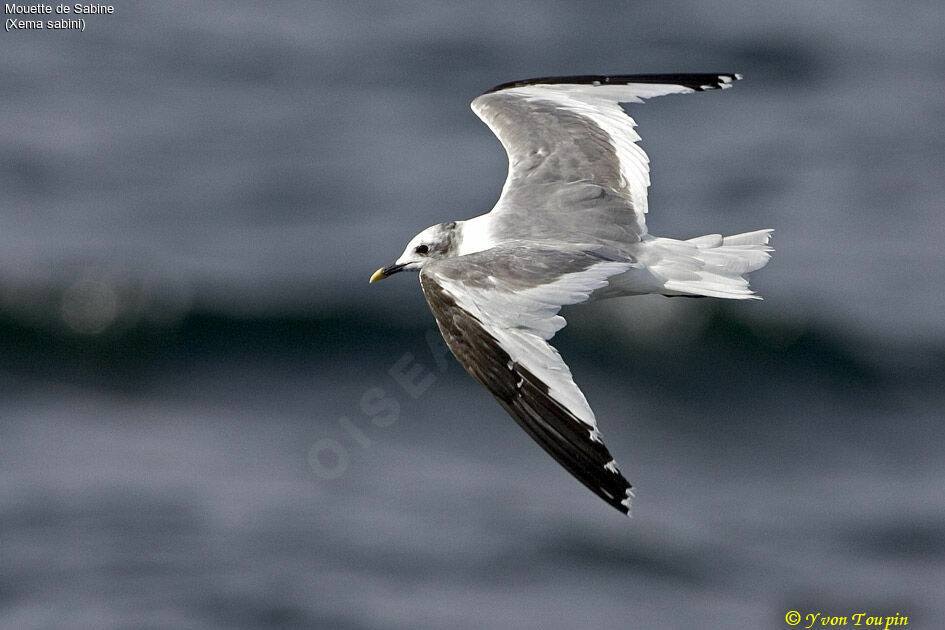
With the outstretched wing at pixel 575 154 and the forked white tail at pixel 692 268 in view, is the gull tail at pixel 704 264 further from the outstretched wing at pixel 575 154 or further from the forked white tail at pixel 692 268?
the outstretched wing at pixel 575 154

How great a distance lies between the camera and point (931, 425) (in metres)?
10.0

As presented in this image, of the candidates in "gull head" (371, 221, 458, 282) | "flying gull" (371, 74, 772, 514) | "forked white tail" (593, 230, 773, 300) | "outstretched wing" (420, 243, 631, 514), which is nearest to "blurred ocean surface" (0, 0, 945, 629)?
"gull head" (371, 221, 458, 282)

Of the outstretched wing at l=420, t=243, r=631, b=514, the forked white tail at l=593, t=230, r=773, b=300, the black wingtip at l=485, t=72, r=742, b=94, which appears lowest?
the outstretched wing at l=420, t=243, r=631, b=514

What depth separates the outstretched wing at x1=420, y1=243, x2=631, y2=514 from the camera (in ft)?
14.2

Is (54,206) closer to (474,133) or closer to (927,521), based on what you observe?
(474,133)

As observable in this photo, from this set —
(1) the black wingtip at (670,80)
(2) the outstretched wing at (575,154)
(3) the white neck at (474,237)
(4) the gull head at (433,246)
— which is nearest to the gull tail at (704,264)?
(2) the outstretched wing at (575,154)

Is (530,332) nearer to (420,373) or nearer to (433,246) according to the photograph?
(433,246)

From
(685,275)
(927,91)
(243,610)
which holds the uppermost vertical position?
(927,91)

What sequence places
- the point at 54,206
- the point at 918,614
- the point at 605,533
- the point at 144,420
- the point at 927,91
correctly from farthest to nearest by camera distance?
the point at 927,91 < the point at 54,206 < the point at 144,420 < the point at 605,533 < the point at 918,614

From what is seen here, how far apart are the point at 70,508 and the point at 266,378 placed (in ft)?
5.96

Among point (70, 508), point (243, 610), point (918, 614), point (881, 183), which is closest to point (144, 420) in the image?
point (70, 508)

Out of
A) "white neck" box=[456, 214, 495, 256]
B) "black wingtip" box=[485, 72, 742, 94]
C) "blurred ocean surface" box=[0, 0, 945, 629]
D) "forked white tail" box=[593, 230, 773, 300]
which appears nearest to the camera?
"forked white tail" box=[593, 230, 773, 300]

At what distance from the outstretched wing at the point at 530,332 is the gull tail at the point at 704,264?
26cm

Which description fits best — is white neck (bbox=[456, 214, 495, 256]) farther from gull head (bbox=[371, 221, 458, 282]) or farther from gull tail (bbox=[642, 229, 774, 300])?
gull tail (bbox=[642, 229, 774, 300])
